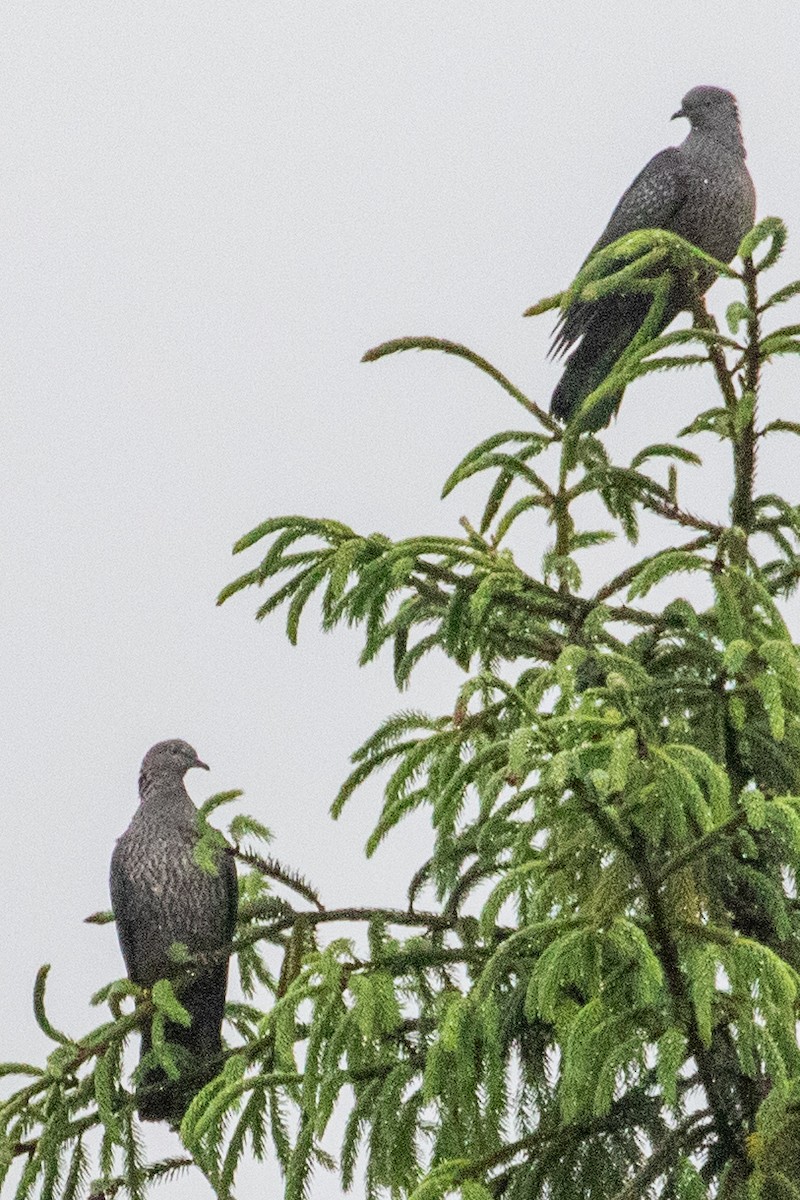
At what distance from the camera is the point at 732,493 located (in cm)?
477

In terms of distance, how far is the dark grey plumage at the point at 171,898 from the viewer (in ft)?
21.6

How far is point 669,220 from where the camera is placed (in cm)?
698

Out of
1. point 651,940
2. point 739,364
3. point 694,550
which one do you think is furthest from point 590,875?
point 739,364

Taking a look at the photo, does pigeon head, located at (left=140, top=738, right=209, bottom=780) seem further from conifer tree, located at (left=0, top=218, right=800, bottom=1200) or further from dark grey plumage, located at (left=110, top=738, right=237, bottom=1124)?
conifer tree, located at (left=0, top=218, right=800, bottom=1200)

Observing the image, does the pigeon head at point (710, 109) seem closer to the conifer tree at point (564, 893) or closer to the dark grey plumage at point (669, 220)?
the dark grey plumage at point (669, 220)

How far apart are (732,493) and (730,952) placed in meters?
1.45

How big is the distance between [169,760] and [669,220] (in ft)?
9.48

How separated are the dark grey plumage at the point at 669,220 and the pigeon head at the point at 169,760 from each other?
2109 millimetres

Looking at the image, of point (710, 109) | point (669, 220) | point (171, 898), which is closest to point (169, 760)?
point (171, 898)

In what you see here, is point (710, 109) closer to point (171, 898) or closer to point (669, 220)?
point (669, 220)

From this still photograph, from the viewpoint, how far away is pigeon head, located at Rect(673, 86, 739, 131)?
24.5ft

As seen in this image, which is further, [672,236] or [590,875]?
[672,236]

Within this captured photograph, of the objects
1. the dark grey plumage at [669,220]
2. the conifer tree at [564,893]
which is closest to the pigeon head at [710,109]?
the dark grey plumage at [669,220]

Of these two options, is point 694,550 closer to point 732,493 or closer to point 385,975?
point 732,493
